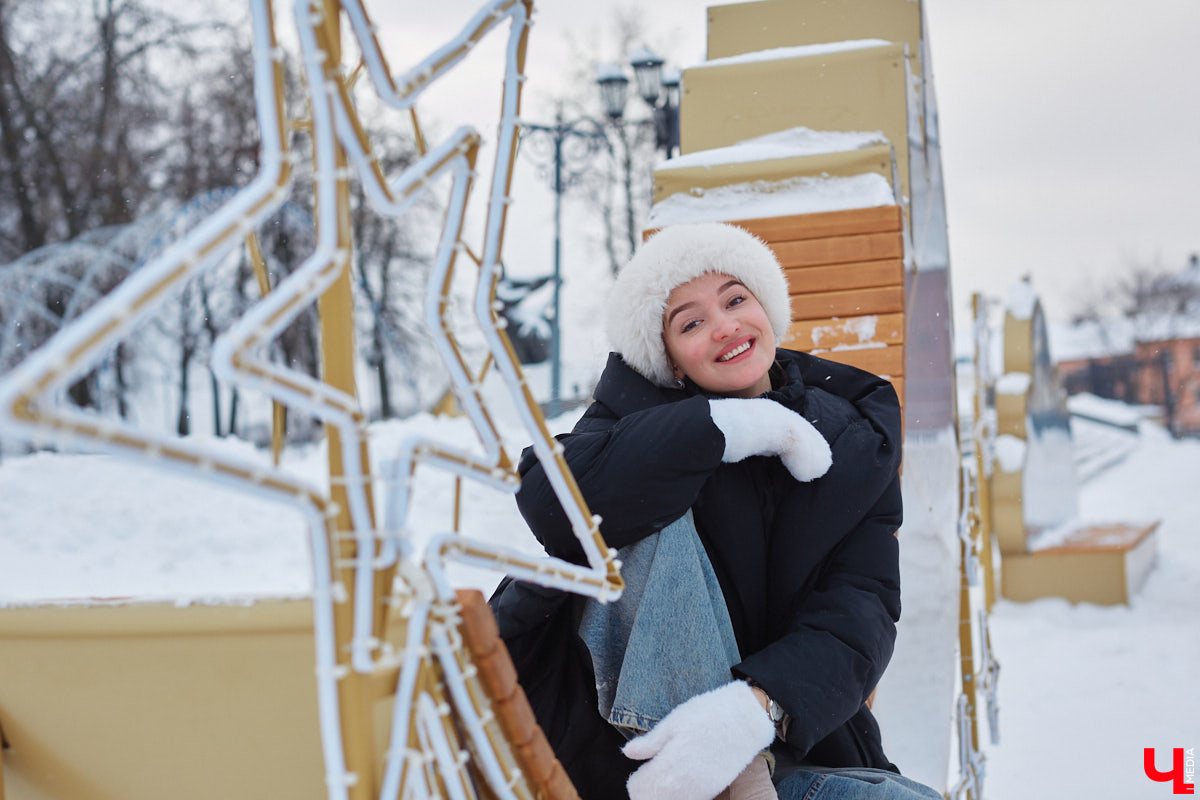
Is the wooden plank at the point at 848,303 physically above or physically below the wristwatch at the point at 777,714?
above

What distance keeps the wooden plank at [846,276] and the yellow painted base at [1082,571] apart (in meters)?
5.15

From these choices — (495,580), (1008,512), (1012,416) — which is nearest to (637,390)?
(495,580)

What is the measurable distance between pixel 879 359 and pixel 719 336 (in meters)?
1.13

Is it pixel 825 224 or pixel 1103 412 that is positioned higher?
pixel 825 224

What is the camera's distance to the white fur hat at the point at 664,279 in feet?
6.10

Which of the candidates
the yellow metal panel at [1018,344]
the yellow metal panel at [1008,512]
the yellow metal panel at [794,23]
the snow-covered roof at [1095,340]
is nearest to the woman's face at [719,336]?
the yellow metal panel at [794,23]

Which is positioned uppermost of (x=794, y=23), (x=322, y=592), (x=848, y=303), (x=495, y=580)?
(x=794, y=23)

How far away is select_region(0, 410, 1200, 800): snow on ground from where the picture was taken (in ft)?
13.1

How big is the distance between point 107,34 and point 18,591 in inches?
355

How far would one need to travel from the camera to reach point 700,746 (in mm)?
1355

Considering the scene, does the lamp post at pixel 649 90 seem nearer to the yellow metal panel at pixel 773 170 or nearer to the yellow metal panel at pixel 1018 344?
the yellow metal panel at pixel 1018 344

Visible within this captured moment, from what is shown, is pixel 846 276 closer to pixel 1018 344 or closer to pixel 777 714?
pixel 777 714

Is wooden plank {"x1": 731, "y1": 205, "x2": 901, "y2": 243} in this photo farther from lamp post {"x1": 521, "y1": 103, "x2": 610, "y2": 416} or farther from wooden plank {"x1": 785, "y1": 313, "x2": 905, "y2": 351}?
lamp post {"x1": 521, "y1": 103, "x2": 610, "y2": 416}


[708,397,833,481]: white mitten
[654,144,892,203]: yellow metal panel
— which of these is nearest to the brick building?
[654,144,892,203]: yellow metal panel
